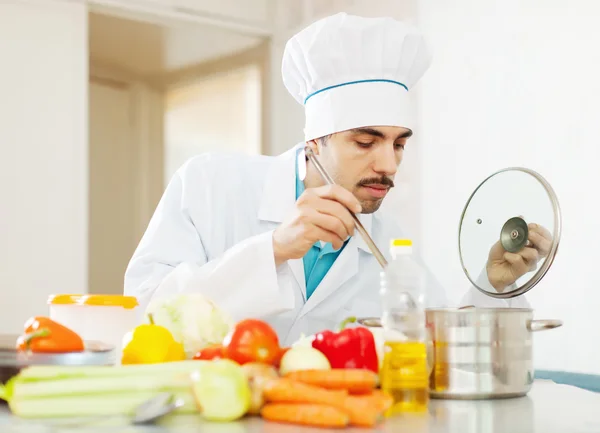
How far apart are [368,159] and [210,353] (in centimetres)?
93

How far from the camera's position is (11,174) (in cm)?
346

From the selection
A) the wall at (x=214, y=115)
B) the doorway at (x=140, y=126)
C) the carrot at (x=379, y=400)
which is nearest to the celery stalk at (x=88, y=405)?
the carrot at (x=379, y=400)

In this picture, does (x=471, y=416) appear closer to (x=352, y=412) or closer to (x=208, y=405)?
(x=352, y=412)

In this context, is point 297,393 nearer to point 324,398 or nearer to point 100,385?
point 324,398

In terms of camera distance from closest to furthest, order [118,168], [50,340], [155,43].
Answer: [50,340] → [155,43] → [118,168]

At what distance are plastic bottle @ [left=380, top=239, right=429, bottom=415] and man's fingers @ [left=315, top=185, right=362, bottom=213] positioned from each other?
1.26ft

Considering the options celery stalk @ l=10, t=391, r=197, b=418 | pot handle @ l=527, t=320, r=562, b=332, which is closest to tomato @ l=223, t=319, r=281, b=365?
celery stalk @ l=10, t=391, r=197, b=418

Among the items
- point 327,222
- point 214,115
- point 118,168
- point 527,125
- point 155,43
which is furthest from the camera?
point 118,168

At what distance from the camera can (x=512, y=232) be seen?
5.15 ft

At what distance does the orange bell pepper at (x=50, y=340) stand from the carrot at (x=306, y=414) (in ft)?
0.93

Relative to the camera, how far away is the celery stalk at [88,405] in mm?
998

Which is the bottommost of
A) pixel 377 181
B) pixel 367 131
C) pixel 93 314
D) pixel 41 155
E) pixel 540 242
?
pixel 93 314

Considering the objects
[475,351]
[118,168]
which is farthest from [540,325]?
[118,168]

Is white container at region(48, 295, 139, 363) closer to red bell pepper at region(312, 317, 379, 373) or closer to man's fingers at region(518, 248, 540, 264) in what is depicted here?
red bell pepper at region(312, 317, 379, 373)
